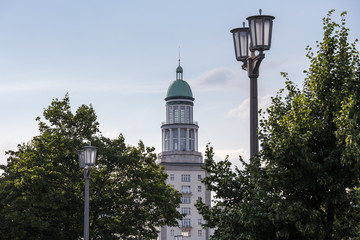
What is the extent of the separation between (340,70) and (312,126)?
6.28 ft

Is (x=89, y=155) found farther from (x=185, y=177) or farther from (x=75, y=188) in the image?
(x=185, y=177)

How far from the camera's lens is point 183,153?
567 feet

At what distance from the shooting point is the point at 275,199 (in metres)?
16.9

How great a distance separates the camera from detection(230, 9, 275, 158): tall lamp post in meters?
14.4

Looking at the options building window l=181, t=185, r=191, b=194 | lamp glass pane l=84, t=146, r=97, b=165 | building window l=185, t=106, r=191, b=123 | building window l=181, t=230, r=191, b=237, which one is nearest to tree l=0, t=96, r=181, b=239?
lamp glass pane l=84, t=146, r=97, b=165

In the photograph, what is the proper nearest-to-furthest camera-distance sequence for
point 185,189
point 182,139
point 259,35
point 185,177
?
point 259,35 < point 185,189 < point 185,177 < point 182,139

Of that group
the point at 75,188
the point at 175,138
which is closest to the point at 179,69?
the point at 175,138

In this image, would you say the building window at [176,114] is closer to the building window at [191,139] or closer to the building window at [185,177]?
the building window at [191,139]

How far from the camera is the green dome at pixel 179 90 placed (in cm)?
17700

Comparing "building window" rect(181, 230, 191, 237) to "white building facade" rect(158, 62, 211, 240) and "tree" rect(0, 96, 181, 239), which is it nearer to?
"white building facade" rect(158, 62, 211, 240)

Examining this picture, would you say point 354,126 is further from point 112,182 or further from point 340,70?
point 112,182

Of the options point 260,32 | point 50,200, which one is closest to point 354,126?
point 260,32

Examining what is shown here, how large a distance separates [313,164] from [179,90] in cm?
16120

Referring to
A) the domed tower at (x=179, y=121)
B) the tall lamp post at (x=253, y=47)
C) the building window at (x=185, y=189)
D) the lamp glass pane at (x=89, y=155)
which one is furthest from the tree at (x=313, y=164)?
the domed tower at (x=179, y=121)
